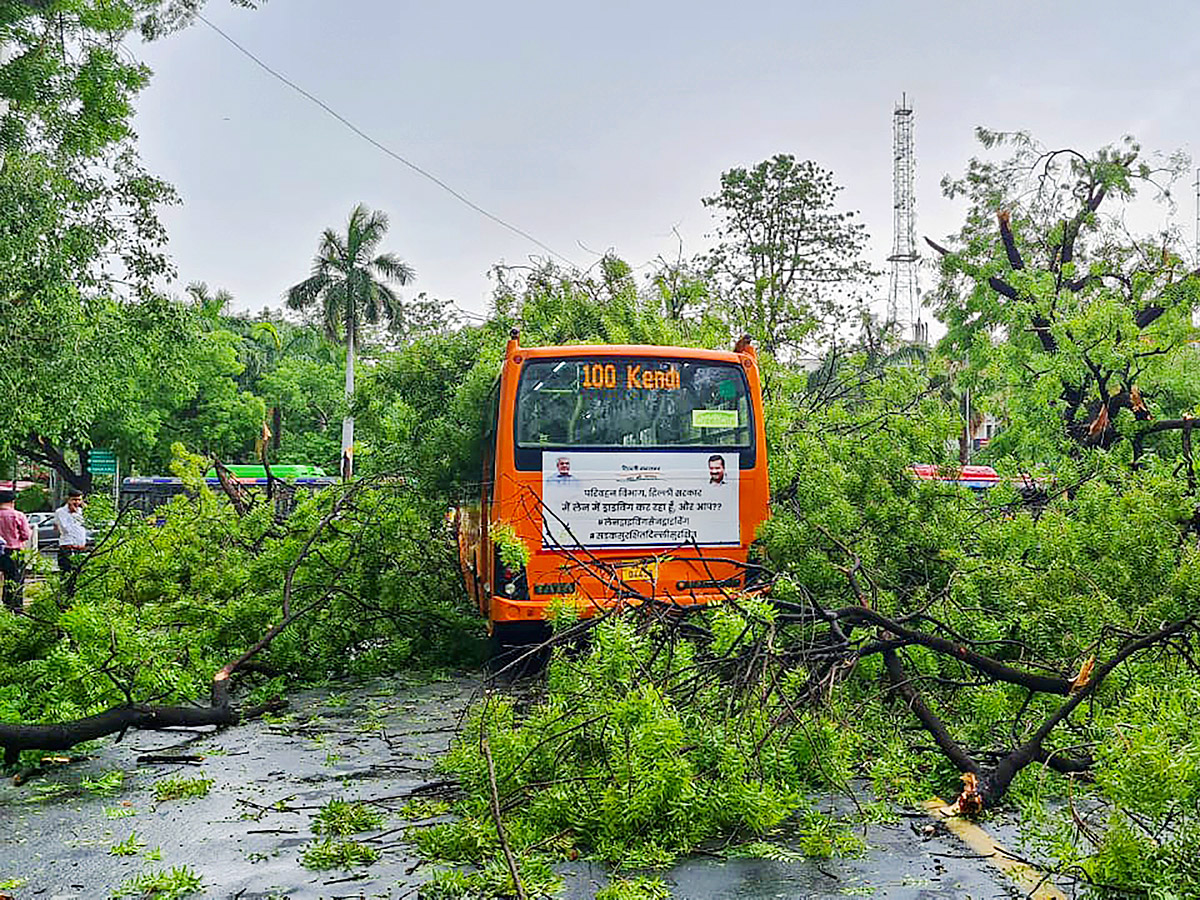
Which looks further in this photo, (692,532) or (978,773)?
(692,532)

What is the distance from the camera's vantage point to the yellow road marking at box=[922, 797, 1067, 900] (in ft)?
16.5

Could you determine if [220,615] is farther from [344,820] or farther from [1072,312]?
[1072,312]

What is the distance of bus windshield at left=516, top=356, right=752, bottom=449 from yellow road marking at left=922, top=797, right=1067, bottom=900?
17.2ft

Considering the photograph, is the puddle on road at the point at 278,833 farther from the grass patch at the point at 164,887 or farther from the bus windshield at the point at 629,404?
the bus windshield at the point at 629,404

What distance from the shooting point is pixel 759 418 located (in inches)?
454

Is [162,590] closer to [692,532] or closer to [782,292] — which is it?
[692,532]

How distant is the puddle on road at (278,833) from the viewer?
533 centimetres

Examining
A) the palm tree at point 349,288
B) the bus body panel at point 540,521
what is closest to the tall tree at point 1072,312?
the bus body panel at point 540,521

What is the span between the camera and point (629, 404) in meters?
11.2

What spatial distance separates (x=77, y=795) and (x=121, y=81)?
39.8ft

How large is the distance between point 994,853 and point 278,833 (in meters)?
3.40

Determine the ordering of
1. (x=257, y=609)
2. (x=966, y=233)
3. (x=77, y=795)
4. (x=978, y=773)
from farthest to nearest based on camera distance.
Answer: (x=966, y=233) < (x=257, y=609) < (x=77, y=795) < (x=978, y=773)

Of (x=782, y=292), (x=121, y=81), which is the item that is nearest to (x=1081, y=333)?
(x=121, y=81)

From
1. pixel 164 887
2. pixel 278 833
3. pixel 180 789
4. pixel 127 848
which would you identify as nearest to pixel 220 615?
pixel 180 789
